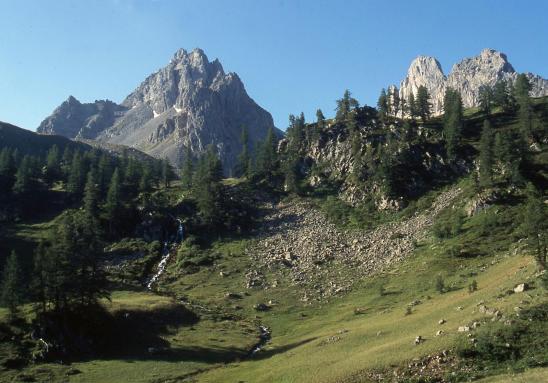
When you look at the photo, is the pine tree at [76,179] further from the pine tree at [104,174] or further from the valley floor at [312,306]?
→ the valley floor at [312,306]

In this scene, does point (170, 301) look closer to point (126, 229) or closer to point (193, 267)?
point (193, 267)

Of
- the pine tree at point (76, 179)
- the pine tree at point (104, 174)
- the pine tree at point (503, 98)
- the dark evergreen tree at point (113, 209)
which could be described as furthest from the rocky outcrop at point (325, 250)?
the pine tree at point (503, 98)

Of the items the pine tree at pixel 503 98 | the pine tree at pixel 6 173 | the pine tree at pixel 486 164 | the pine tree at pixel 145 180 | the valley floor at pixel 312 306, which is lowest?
the valley floor at pixel 312 306

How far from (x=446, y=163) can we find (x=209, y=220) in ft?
213

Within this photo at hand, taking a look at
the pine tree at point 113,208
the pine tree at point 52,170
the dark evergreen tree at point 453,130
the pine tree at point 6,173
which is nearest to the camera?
the pine tree at point 113,208

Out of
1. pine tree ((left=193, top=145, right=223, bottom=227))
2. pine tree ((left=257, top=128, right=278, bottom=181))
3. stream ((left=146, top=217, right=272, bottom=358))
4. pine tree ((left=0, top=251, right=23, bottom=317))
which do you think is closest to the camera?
pine tree ((left=0, top=251, right=23, bottom=317))

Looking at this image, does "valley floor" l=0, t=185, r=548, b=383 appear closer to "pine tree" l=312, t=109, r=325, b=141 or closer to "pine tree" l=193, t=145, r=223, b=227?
"pine tree" l=193, t=145, r=223, b=227

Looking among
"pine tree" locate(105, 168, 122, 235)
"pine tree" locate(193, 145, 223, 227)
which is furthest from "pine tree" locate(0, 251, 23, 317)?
"pine tree" locate(193, 145, 223, 227)

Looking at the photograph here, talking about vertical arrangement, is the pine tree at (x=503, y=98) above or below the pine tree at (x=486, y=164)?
above

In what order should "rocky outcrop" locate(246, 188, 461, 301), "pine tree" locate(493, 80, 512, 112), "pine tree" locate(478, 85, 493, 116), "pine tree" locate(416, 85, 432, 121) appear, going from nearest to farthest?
"rocky outcrop" locate(246, 188, 461, 301) < "pine tree" locate(478, 85, 493, 116) < "pine tree" locate(493, 80, 512, 112) < "pine tree" locate(416, 85, 432, 121)

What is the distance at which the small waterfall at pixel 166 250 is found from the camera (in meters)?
97.1

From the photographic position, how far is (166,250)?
11375cm

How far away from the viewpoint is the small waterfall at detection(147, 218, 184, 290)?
9705cm

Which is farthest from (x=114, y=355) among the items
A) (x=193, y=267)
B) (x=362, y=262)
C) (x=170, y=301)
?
(x=362, y=262)
